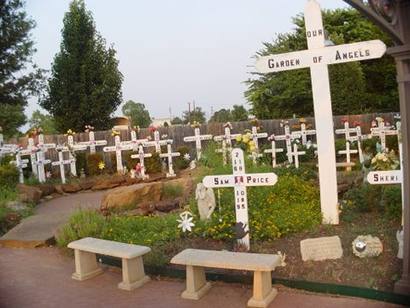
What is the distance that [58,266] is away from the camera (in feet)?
24.9

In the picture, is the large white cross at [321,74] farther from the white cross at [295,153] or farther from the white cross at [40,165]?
the white cross at [40,165]

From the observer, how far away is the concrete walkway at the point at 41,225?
28.9 ft

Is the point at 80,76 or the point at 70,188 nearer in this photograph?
the point at 70,188

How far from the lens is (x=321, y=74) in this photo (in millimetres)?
7949

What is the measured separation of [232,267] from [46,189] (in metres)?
9.99

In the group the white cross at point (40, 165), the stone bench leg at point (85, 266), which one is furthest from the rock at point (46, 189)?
the stone bench leg at point (85, 266)

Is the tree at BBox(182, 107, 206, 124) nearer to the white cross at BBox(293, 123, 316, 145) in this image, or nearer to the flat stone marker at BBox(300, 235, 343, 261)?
the white cross at BBox(293, 123, 316, 145)

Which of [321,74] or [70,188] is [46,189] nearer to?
[70,188]

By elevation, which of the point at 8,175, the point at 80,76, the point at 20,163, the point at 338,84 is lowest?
the point at 8,175

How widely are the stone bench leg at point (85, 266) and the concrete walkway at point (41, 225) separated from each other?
6.39ft

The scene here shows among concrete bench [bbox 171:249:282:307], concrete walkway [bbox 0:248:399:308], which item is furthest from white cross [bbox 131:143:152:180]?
concrete bench [bbox 171:249:282:307]

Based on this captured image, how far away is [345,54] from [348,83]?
19.6m

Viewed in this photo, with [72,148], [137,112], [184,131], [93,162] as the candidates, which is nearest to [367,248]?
[93,162]

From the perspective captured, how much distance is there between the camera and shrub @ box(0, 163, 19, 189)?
45.5 feet
